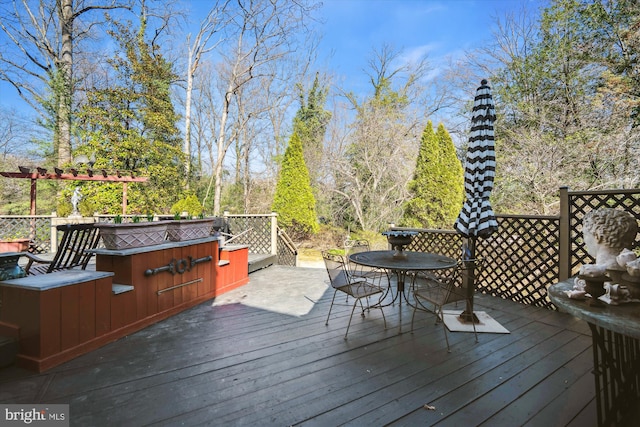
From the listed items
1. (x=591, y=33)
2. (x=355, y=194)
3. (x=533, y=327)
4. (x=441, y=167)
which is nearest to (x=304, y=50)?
(x=355, y=194)

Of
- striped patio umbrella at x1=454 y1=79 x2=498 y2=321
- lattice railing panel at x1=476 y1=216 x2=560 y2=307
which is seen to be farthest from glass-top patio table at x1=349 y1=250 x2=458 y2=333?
lattice railing panel at x1=476 y1=216 x2=560 y2=307

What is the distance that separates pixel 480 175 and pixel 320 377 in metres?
2.46

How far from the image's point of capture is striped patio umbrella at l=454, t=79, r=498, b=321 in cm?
295

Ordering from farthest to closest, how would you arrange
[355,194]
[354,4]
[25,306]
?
[355,194]
[354,4]
[25,306]

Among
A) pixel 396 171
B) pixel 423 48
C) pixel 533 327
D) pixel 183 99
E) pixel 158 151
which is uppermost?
pixel 423 48

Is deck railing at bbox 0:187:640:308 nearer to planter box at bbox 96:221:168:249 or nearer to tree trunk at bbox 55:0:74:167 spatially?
tree trunk at bbox 55:0:74:167

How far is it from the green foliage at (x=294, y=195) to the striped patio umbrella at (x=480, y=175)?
21.4 ft

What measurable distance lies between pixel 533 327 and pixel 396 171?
7564 millimetres

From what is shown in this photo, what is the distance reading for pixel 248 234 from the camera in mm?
6621

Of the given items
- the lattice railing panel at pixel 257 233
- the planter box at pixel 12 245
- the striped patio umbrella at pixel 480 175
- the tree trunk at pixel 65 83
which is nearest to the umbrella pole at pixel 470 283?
the striped patio umbrella at pixel 480 175

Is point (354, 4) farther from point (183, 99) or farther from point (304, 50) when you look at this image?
point (183, 99)

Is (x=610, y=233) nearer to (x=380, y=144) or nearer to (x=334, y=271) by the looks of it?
(x=334, y=271)

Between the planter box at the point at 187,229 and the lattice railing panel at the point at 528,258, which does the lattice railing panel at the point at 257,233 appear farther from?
the lattice railing panel at the point at 528,258

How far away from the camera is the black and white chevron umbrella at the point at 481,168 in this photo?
2.96 m
